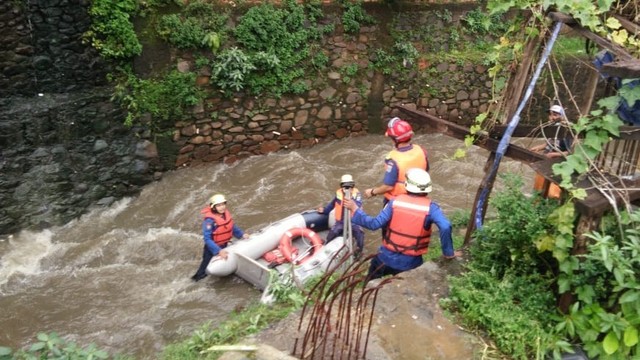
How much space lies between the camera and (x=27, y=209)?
7875mm

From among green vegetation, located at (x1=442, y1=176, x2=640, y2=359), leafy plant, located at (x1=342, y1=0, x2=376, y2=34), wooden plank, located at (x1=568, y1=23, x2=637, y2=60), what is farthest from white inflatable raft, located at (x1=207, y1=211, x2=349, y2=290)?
leafy plant, located at (x1=342, y1=0, x2=376, y2=34)

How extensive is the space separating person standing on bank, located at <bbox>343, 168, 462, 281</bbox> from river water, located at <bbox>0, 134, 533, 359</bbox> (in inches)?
48.8

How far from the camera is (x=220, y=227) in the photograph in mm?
6551

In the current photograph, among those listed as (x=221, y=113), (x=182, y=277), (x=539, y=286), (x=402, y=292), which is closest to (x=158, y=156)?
(x=221, y=113)

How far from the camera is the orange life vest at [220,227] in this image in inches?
255

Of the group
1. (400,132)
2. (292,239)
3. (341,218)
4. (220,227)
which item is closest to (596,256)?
(400,132)

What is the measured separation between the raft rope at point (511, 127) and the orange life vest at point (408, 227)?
1.51ft

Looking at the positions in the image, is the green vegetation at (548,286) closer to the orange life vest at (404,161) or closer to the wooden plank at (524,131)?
the wooden plank at (524,131)

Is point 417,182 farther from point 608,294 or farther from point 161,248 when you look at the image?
point 161,248

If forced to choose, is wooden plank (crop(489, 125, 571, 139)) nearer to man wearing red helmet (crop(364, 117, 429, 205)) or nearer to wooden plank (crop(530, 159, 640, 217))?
wooden plank (crop(530, 159, 640, 217))

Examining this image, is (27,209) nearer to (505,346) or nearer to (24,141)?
(24,141)

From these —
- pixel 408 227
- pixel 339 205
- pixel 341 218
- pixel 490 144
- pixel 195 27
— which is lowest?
pixel 341 218

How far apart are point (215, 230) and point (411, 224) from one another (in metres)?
2.70

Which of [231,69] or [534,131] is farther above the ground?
[534,131]
